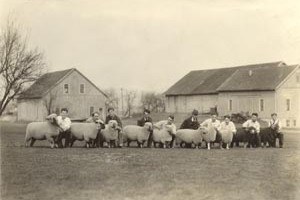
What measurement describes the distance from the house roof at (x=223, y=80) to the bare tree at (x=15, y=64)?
593 cm

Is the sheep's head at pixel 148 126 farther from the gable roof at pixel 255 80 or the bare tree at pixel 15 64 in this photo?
the gable roof at pixel 255 80

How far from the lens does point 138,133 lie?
29.7 feet

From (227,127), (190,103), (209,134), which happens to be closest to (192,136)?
(209,134)

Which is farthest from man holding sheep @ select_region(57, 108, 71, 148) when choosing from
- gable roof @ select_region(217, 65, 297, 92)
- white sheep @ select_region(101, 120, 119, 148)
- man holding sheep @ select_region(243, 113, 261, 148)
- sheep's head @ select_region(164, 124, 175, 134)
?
gable roof @ select_region(217, 65, 297, 92)

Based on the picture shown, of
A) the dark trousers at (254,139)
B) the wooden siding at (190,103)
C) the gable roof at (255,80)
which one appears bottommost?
the dark trousers at (254,139)

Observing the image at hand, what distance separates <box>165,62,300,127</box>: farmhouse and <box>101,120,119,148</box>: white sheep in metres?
2.92

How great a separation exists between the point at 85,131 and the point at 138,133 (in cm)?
92

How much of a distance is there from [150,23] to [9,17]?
5.81 feet

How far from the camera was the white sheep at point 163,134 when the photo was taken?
911 centimetres

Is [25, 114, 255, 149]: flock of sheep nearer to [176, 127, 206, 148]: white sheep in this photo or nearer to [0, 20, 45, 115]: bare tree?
[176, 127, 206, 148]: white sheep

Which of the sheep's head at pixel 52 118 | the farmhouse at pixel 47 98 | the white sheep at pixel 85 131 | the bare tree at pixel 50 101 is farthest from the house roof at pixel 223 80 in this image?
the sheep's head at pixel 52 118

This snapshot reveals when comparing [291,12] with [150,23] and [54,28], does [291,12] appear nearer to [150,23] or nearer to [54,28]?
[150,23]

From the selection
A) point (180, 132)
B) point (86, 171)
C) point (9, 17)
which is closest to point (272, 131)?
point (180, 132)

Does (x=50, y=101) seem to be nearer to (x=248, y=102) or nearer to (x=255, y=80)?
(x=248, y=102)
